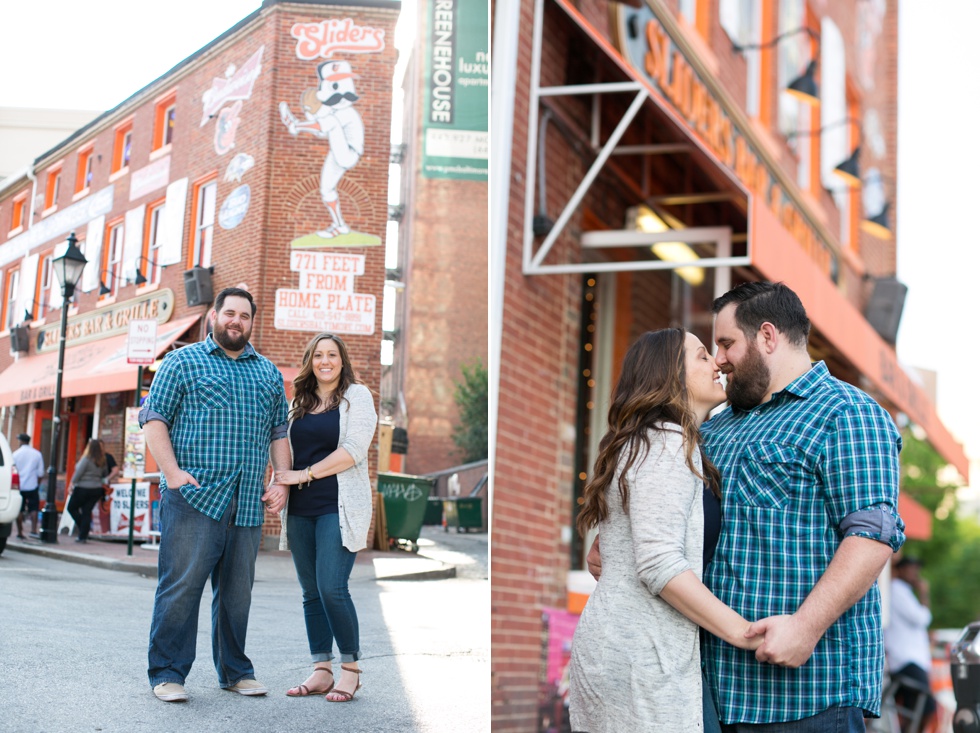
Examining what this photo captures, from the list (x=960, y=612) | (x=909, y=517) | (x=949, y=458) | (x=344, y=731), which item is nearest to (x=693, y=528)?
(x=344, y=731)

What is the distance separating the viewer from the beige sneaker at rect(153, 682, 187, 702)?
3307mm

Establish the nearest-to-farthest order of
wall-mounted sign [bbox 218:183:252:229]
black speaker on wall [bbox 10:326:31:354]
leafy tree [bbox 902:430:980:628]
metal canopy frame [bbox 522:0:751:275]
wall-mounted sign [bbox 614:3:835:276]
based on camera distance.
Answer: black speaker on wall [bbox 10:326:31:354] < wall-mounted sign [bbox 218:183:252:229] < metal canopy frame [bbox 522:0:751:275] < wall-mounted sign [bbox 614:3:835:276] < leafy tree [bbox 902:430:980:628]

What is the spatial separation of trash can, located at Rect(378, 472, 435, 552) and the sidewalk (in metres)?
0.05

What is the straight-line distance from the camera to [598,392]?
7035 mm

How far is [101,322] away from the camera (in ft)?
11.5

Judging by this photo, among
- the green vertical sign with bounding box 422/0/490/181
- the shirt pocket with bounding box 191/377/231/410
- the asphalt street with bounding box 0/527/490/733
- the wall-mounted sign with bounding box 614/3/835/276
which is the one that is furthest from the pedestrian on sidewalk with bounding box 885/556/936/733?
the shirt pocket with bounding box 191/377/231/410

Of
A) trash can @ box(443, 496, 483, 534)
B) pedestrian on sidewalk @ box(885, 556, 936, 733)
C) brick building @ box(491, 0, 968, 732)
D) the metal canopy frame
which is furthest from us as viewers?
pedestrian on sidewalk @ box(885, 556, 936, 733)

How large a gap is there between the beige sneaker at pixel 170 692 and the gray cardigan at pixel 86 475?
2.15 feet

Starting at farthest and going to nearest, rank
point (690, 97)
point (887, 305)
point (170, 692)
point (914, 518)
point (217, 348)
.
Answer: point (914, 518) < point (887, 305) < point (690, 97) < point (217, 348) < point (170, 692)

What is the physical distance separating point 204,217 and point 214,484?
98 cm

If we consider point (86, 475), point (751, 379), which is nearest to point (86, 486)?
point (86, 475)

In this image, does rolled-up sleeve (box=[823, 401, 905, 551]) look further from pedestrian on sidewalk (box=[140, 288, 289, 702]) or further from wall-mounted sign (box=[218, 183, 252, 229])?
wall-mounted sign (box=[218, 183, 252, 229])

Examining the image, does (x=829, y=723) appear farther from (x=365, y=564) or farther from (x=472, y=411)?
(x=472, y=411)

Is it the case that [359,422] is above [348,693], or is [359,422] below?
above
